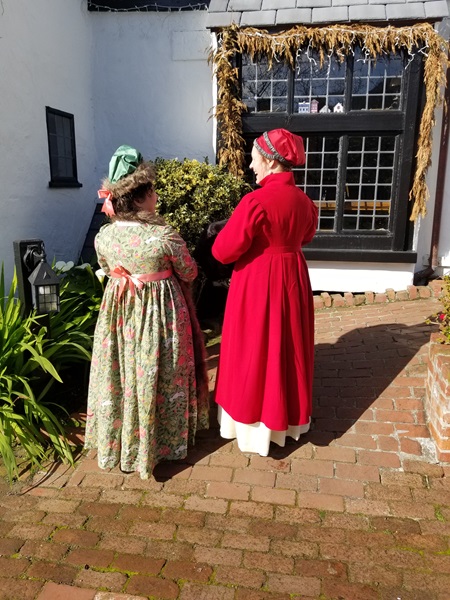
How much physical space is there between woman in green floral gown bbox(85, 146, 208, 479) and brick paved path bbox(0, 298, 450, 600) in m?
0.27

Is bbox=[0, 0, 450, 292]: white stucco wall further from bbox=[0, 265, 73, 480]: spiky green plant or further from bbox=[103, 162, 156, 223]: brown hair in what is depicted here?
bbox=[103, 162, 156, 223]: brown hair

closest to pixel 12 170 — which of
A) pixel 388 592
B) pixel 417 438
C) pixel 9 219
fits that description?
pixel 9 219

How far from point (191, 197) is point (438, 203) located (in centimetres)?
319

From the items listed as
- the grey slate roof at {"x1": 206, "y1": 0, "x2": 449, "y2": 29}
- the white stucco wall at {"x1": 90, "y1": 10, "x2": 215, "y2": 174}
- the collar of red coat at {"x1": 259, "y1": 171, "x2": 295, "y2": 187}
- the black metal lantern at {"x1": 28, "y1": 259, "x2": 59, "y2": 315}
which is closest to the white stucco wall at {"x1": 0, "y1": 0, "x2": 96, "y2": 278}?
the white stucco wall at {"x1": 90, "y1": 10, "x2": 215, "y2": 174}

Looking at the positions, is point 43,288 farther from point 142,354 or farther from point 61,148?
point 61,148

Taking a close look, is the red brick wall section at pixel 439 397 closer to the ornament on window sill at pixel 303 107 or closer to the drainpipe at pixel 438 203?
the drainpipe at pixel 438 203

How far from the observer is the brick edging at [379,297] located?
614 cm

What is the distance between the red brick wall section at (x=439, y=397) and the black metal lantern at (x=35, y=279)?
2462 millimetres

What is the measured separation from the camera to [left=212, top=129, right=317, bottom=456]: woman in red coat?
9.28ft

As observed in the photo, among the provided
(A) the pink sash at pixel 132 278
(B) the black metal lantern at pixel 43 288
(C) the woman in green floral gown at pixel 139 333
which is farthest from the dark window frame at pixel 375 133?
(A) the pink sash at pixel 132 278

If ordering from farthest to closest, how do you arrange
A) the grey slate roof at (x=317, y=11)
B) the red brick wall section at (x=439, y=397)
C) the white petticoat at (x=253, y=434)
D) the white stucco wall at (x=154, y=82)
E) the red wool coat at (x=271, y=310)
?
the white stucco wall at (x=154, y=82)
the grey slate roof at (x=317, y=11)
the white petticoat at (x=253, y=434)
the red brick wall section at (x=439, y=397)
the red wool coat at (x=271, y=310)

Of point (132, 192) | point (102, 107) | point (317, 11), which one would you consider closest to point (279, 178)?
point (132, 192)

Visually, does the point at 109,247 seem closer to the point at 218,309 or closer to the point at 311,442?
the point at 311,442

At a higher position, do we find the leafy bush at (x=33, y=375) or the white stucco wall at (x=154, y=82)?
the white stucco wall at (x=154, y=82)
